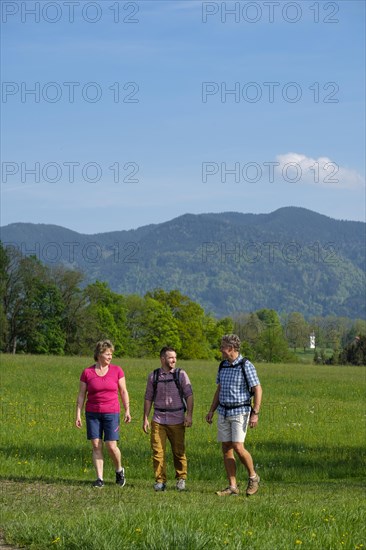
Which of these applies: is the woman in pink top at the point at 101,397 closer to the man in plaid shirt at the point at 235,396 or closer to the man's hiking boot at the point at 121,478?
the man's hiking boot at the point at 121,478

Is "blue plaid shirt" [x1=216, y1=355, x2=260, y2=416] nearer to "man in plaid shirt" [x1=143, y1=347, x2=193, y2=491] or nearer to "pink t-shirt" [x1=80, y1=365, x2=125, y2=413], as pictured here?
"man in plaid shirt" [x1=143, y1=347, x2=193, y2=491]

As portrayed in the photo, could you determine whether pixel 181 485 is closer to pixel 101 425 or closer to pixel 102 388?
pixel 101 425

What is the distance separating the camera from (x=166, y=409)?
13.5 metres

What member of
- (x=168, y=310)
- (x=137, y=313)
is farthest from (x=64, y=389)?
(x=137, y=313)

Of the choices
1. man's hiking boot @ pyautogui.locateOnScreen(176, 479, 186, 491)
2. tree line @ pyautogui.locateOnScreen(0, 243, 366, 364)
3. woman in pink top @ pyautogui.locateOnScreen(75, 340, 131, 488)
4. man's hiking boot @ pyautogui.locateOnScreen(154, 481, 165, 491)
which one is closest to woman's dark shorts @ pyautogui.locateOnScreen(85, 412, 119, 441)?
woman in pink top @ pyautogui.locateOnScreen(75, 340, 131, 488)

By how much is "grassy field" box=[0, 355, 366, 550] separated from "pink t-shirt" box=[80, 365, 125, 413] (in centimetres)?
107

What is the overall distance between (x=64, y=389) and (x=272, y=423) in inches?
496

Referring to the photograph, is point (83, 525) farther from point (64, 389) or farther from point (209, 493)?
point (64, 389)

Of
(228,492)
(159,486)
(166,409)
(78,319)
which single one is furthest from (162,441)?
(78,319)

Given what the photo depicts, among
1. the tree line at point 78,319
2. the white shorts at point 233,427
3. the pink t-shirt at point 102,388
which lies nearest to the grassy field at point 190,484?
the white shorts at point 233,427

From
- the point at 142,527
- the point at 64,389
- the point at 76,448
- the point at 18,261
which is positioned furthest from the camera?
the point at 18,261

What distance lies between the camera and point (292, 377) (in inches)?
2141

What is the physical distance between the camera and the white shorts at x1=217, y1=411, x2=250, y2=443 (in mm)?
12781

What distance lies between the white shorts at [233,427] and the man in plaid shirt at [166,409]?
22.5 inches
